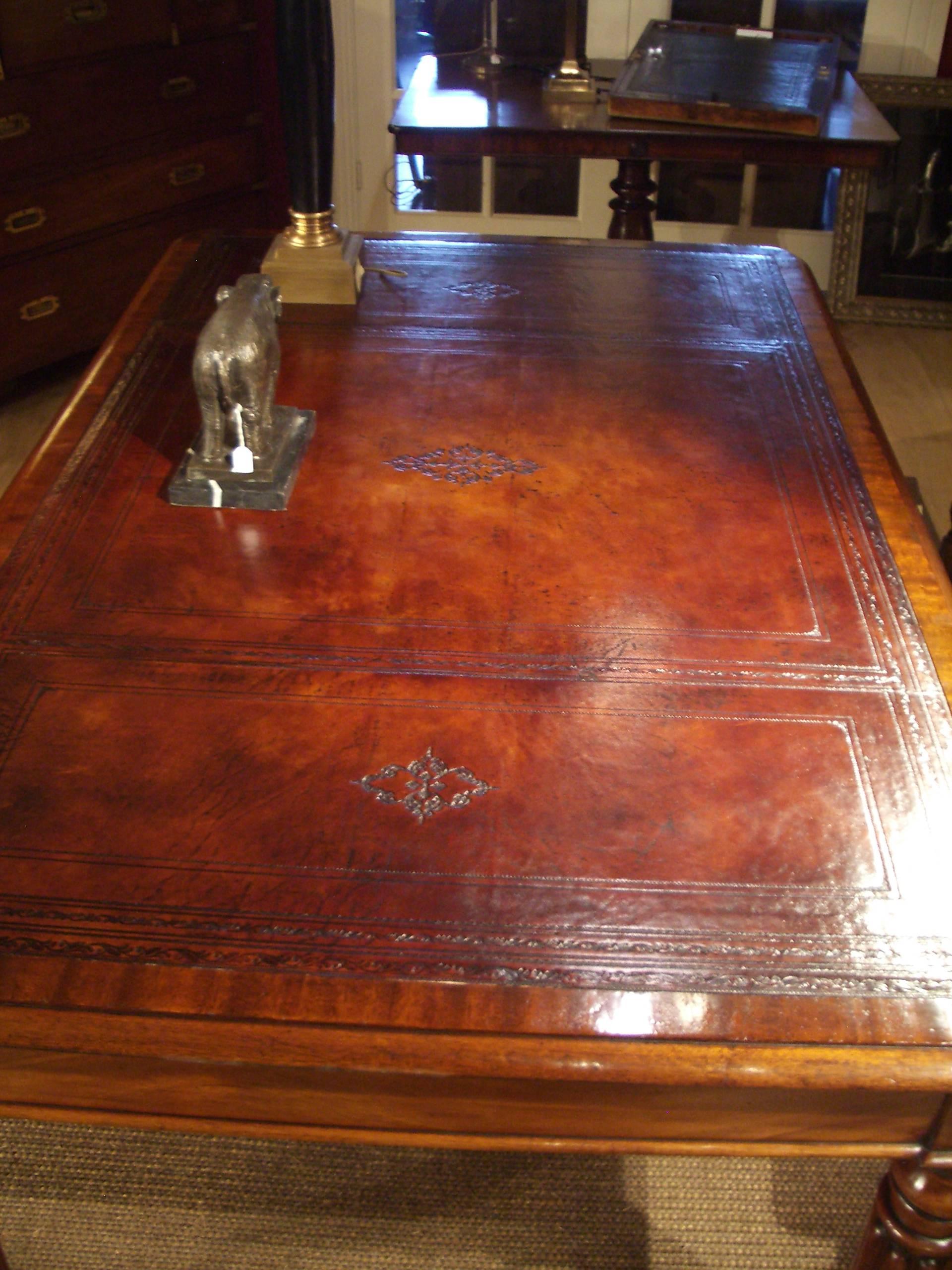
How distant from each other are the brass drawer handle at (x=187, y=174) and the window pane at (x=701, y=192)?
4.66 ft

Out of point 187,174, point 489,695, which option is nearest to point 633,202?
point 187,174

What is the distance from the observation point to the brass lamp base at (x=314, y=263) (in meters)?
2.16

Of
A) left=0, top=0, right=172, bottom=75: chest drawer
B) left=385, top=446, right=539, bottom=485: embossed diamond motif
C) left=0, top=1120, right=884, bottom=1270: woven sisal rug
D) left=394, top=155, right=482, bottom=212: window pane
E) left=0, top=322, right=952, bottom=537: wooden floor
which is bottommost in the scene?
left=0, top=1120, right=884, bottom=1270: woven sisal rug

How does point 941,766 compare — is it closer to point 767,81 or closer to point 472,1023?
point 472,1023

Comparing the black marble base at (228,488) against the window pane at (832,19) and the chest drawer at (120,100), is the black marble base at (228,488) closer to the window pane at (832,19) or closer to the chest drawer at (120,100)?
the chest drawer at (120,100)

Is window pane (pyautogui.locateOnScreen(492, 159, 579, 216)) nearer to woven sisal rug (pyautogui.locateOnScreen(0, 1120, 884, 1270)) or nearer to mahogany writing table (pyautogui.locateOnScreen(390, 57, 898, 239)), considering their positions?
mahogany writing table (pyautogui.locateOnScreen(390, 57, 898, 239))

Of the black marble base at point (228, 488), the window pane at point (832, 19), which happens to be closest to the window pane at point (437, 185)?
the window pane at point (832, 19)

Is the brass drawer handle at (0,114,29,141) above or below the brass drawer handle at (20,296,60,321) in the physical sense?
above

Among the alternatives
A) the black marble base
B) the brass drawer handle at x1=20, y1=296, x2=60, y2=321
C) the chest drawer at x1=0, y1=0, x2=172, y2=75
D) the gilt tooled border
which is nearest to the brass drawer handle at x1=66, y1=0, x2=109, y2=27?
the chest drawer at x1=0, y1=0, x2=172, y2=75

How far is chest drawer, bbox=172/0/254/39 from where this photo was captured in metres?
3.46

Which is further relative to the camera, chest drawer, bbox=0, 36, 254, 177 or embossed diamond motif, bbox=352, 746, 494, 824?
chest drawer, bbox=0, 36, 254, 177

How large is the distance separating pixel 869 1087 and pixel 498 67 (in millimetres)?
2971

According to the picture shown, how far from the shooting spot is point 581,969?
108 centimetres

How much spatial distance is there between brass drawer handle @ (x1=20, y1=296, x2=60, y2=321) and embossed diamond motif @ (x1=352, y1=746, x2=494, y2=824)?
2571 mm
